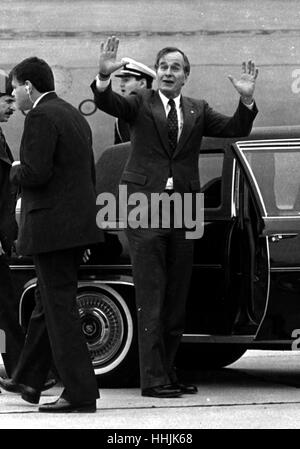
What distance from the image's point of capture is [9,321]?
9.30 m

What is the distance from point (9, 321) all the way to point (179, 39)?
7.04 meters

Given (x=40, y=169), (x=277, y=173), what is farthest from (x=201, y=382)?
(x=40, y=169)

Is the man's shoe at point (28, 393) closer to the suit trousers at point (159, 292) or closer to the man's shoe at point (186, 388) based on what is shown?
the suit trousers at point (159, 292)

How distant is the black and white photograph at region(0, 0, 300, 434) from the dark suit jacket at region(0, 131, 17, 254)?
1 centimetres

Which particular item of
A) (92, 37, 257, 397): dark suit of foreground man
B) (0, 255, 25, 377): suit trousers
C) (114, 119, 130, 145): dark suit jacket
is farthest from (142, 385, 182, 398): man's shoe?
(114, 119, 130, 145): dark suit jacket

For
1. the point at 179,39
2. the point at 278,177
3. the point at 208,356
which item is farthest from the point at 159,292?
the point at 179,39

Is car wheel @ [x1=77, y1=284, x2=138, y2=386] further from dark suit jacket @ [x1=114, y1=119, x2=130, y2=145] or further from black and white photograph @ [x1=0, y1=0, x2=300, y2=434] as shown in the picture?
dark suit jacket @ [x1=114, y1=119, x2=130, y2=145]

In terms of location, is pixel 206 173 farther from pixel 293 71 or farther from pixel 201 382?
pixel 293 71

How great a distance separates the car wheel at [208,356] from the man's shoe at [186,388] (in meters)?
1.13

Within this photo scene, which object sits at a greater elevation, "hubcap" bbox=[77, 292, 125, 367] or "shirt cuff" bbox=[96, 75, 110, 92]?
"shirt cuff" bbox=[96, 75, 110, 92]

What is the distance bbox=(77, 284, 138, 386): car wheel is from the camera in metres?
9.47

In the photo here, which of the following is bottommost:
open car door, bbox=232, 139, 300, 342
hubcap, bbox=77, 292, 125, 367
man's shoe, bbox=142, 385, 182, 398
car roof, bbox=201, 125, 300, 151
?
man's shoe, bbox=142, 385, 182, 398

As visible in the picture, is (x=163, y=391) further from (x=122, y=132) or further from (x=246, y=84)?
(x=122, y=132)

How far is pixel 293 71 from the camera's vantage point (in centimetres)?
1572
